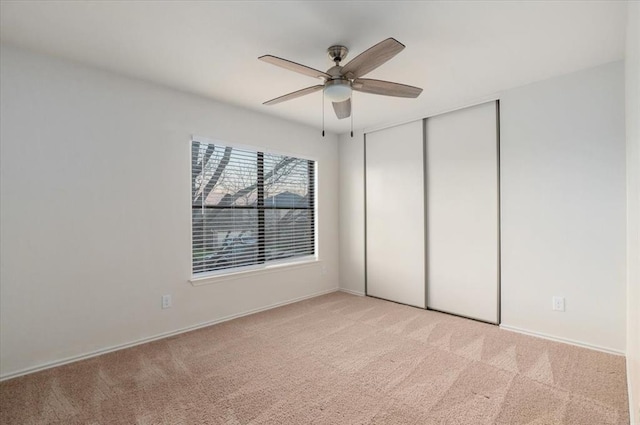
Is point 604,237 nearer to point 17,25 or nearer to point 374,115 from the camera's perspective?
point 374,115

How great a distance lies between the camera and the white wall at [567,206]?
259 cm

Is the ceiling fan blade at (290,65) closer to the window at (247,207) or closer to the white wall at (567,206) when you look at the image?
the window at (247,207)

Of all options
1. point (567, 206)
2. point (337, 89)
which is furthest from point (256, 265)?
point (567, 206)

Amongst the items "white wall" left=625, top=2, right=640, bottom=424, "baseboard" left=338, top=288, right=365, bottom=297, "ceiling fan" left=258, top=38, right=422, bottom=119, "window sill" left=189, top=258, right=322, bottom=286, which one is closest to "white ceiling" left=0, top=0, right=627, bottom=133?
"ceiling fan" left=258, top=38, right=422, bottom=119

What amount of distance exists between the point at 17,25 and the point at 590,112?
4.39 m

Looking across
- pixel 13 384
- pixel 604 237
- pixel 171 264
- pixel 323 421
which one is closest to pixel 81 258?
pixel 171 264

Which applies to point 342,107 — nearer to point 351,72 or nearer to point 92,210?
point 351,72

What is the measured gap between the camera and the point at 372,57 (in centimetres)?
192

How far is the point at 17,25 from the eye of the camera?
6.72ft

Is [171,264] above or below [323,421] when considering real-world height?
above

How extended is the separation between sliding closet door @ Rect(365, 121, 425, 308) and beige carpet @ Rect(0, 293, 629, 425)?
100 cm

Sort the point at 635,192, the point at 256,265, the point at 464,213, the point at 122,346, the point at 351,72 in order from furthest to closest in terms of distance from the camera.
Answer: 1. the point at 256,265
2. the point at 464,213
3. the point at 122,346
4. the point at 351,72
5. the point at 635,192

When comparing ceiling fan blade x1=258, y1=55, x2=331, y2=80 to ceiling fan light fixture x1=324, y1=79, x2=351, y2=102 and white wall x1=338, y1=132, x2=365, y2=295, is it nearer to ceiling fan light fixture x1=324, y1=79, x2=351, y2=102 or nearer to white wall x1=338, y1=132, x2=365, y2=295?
ceiling fan light fixture x1=324, y1=79, x2=351, y2=102

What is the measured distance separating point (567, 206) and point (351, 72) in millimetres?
2305
